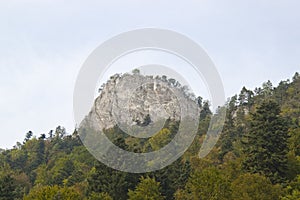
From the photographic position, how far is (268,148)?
3441 centimetres

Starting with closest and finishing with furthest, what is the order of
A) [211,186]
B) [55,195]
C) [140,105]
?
[211,186]
[55,195]
[140,105]

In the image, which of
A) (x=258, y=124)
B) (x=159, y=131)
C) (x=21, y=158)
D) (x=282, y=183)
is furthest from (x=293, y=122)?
(x=21, y=158)

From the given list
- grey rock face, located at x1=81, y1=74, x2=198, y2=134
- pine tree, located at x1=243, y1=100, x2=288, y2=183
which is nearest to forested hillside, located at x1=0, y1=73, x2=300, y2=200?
pine tree, located at x1=243, y1=100, x2=288, y2=183

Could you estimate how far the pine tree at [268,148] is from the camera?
1312 inches

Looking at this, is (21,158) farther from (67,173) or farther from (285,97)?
(285,97)

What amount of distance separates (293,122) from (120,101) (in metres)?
31.4

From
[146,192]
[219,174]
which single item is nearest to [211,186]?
[219,174]

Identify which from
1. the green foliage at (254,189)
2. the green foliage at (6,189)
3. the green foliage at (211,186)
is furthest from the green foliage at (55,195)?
the green foliage at (254,189)

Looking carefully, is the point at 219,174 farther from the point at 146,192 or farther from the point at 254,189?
the point at 146,192

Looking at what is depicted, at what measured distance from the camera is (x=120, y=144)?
139 feet

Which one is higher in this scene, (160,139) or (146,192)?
(160,139)

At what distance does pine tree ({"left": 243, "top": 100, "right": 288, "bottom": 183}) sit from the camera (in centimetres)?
3331

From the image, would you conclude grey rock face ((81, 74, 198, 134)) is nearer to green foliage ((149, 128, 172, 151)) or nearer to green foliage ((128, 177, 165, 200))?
green foliage ((149, 128, 172, 151))

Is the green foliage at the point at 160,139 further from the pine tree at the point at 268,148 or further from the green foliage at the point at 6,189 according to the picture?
the pine tree at the point at 268,148
